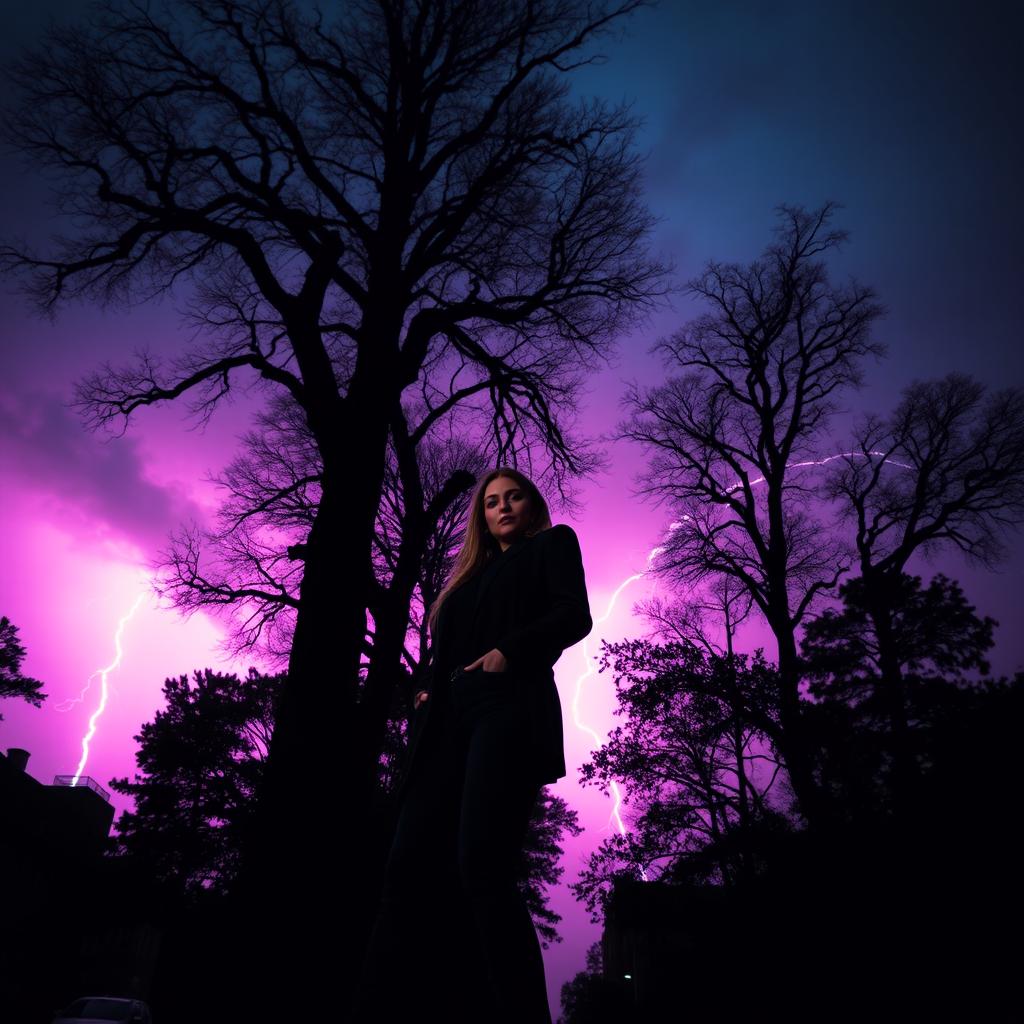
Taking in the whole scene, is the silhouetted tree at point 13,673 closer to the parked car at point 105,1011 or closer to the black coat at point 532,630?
the parked car at point 105,1011

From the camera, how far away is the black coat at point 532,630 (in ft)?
7.54

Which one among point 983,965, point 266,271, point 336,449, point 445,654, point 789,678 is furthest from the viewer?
point 789,678

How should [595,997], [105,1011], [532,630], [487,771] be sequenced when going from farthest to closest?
[595,997], [105,1011], [532,630], [487,771]

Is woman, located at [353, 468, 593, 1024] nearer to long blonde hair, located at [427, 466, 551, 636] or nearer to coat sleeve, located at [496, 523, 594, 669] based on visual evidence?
coat sleeve, located at [496, 523, 594, 669]

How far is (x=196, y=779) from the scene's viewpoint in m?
23.4

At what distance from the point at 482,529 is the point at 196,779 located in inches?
983

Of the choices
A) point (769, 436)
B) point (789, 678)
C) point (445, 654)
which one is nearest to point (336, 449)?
point (445, 654)

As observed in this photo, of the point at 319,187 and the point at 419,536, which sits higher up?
the point at 319,187

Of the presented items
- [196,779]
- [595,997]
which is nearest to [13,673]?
[196,779]

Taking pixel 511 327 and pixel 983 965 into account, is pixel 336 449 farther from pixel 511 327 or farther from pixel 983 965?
pixel 983 965

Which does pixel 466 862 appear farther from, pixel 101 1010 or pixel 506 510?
pixel 101 1010

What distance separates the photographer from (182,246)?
7703mm

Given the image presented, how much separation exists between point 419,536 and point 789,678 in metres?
7.13

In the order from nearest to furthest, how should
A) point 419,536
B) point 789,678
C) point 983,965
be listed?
1. point 983,965
2. point 419,536
3. point 789,678
